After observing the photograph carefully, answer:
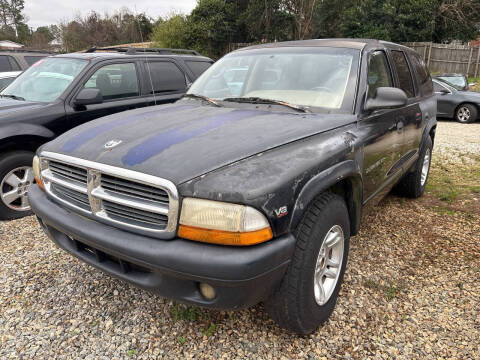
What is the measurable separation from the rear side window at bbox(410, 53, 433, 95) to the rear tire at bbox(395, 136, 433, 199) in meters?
0.61

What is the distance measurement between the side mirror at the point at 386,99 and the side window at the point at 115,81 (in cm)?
339

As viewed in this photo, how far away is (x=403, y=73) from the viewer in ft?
12.2

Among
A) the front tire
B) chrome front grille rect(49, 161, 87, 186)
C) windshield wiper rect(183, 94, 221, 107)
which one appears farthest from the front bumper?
windshield wiper rect(183, 94, 221, 107)

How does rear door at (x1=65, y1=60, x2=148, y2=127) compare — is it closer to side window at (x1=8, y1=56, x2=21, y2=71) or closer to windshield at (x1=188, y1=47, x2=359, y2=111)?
windshield at (x1=188, y1=47, x2=359, y2=111)

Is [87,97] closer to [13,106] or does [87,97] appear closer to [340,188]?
[13,106]

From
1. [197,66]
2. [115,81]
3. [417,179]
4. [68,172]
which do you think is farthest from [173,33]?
[68,172]

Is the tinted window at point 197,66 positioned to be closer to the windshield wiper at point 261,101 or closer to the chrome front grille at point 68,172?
the windshield wiper at point 261,101

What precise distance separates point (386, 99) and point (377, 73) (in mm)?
554

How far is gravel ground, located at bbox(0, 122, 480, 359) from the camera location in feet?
7.23

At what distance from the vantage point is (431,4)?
72.3 ft

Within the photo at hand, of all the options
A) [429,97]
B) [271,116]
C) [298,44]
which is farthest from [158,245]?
[429,97]

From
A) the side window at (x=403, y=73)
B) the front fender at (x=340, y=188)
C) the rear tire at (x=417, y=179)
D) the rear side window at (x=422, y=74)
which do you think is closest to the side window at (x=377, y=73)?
the side window at (x=403, y=73)

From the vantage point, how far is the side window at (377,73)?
9.64 feet

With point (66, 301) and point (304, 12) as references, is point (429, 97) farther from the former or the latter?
point (304, 12)
